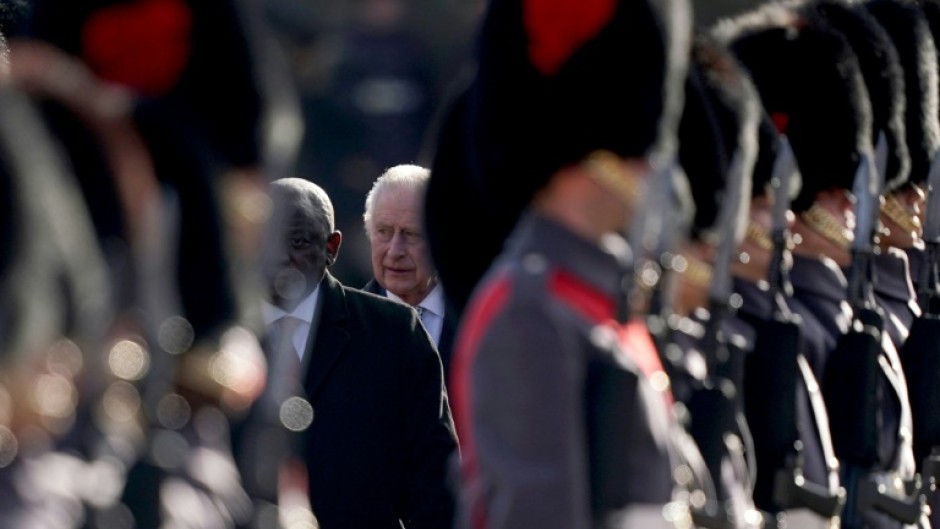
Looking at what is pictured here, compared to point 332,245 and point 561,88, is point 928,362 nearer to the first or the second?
point 332,245

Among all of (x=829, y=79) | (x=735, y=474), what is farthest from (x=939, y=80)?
(x=735, y=474)

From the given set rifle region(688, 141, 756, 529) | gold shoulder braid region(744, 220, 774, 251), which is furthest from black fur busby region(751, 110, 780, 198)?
rifle region(688, 141, 756, 529)

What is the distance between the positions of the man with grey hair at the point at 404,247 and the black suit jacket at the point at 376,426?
3.99ft

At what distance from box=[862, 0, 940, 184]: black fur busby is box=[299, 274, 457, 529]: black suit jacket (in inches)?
67.6

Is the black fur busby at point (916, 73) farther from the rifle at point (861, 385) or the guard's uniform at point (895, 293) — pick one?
the rifle at point (861, 385)

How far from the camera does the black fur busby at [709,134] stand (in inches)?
207

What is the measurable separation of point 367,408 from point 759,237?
3.99 ft

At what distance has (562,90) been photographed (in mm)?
4312

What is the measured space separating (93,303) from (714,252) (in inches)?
87.6

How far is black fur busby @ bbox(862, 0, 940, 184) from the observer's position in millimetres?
7289

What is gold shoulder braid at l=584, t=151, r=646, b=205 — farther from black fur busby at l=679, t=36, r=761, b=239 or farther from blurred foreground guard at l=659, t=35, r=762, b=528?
black fur busby at l=679, t=36, r=761, b=239

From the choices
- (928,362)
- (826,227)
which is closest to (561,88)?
(826,227)

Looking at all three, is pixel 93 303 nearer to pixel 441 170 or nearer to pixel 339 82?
pixel 441 170

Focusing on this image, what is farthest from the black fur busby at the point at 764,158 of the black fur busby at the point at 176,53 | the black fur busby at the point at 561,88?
the black fur busby at the point at 176,53
